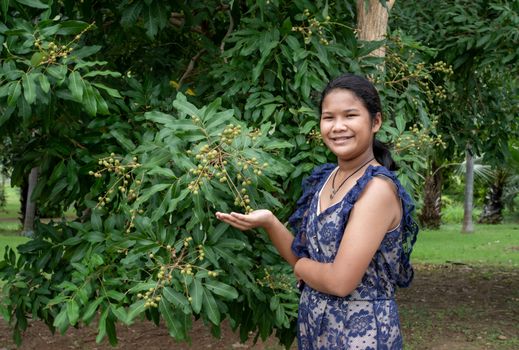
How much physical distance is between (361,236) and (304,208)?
46 cm

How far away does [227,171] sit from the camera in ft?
8.70

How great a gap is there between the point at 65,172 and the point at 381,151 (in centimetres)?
176

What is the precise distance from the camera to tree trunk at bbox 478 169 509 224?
68.3 feet

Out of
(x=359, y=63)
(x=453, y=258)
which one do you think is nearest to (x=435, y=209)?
(x=453, y=258)

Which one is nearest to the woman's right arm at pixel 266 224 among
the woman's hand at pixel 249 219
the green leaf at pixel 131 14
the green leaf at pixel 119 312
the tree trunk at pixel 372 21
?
the woman's hand at pixel 249 219

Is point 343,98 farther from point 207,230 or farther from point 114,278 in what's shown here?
point 114,278

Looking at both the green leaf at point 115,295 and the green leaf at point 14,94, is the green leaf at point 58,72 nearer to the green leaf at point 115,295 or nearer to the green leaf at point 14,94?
the green leaf at point 14,94

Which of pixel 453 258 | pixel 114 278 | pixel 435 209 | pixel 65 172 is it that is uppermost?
pixel 65 172

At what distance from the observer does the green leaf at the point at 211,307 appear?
8.85 feet

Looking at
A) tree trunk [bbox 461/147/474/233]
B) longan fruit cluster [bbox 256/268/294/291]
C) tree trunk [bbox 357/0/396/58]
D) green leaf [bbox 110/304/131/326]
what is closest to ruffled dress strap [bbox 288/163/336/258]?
longan fruit cluster [bbox 256/268/294/291]

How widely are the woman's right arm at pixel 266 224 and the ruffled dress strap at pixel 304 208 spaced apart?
0.03 m

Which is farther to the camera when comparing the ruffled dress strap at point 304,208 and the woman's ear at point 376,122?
the ruffled dress strap at point 304,208

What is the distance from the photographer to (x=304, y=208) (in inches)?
99.9

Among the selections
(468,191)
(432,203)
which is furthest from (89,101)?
(432,203)
